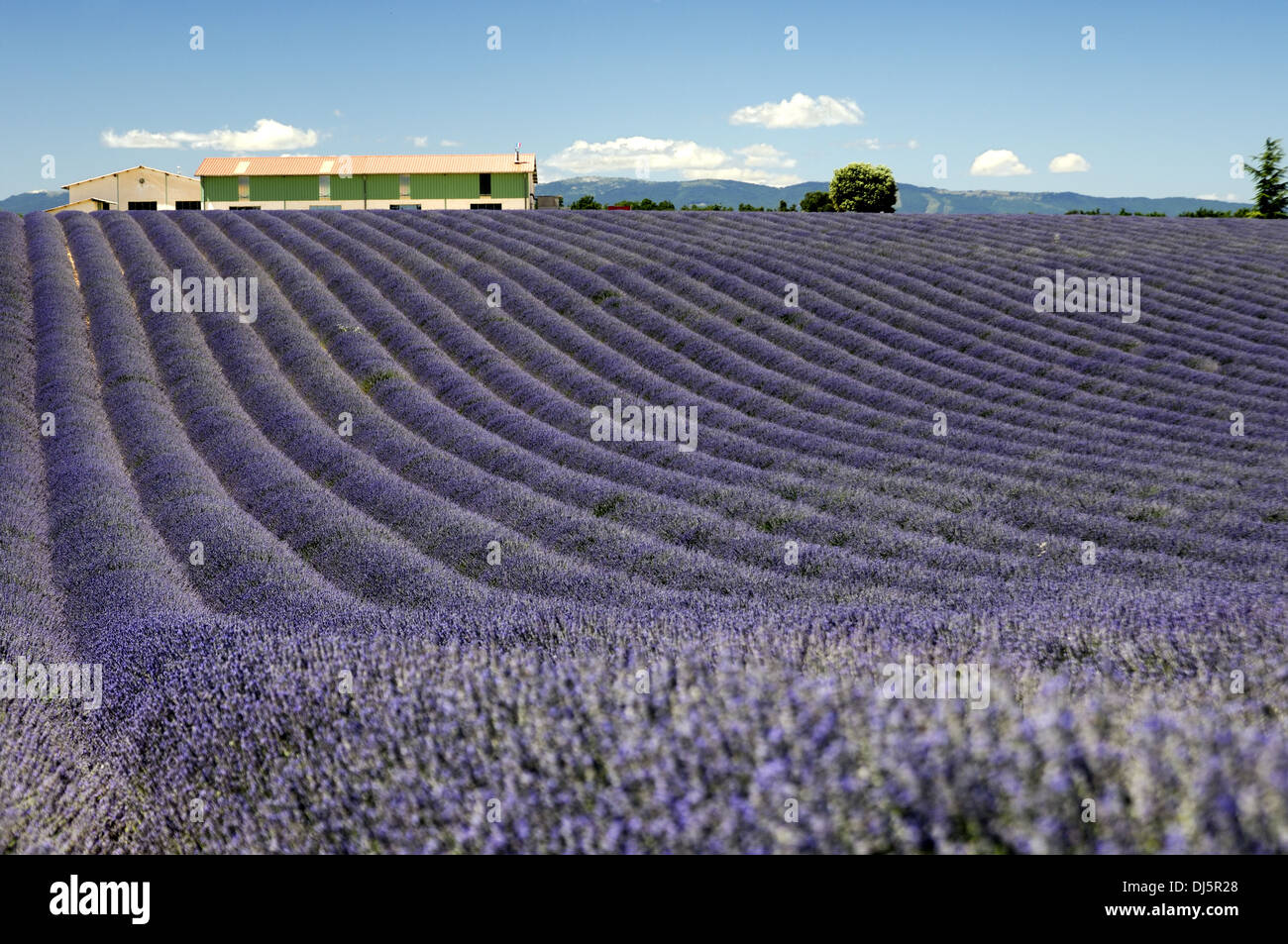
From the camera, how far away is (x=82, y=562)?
262 inches

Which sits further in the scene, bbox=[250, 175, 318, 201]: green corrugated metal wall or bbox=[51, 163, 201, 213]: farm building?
bbox=[51, 163, 201, 213]: farm building

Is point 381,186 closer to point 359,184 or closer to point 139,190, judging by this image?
point 359,184

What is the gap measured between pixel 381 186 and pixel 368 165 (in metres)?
1.77

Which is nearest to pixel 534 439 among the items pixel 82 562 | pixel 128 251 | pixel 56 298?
pixel 82 562

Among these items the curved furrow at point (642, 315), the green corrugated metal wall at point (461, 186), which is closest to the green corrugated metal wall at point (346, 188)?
the green corrugated metal wall at point (461, 186)

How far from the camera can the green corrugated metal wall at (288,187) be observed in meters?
51.4

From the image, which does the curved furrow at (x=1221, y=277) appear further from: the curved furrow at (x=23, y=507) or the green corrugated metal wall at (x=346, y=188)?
the green corrugated metal wall at (x=346, y=188)

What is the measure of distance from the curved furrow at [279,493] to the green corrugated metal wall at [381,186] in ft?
130

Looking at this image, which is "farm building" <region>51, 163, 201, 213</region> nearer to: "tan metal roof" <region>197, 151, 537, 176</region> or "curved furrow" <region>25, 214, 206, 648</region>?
"tan metal roof" <region>197, 151, 537, 176</region>

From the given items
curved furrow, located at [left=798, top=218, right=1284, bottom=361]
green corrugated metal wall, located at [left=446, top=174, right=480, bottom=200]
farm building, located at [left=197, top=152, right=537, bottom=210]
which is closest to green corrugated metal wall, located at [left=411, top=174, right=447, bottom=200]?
farm building, located at [left=197, top=152, right=537, bottom=210]

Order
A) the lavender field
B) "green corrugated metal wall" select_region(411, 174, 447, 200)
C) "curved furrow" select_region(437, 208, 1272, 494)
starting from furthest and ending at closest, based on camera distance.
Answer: "green corrugated metal wall" select_region(411, 174, 447, 200) < "curved furrow" select_region(437, 208, 1272, 494) < the lavender field

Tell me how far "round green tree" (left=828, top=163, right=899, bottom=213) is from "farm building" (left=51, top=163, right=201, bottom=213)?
3578cm

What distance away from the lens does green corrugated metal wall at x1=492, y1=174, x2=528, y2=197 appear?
51969 mm

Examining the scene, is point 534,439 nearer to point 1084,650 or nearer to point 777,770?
point 1084,650
